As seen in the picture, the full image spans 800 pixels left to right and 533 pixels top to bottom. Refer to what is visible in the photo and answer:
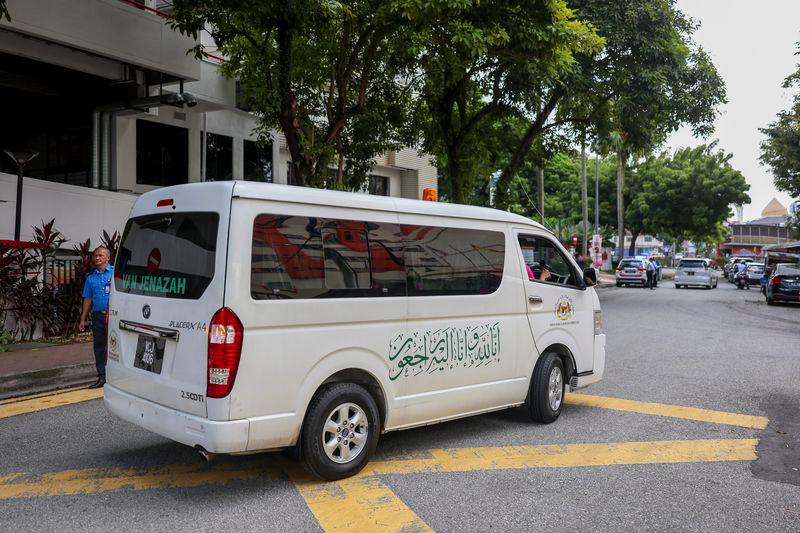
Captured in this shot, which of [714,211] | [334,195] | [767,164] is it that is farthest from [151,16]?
[714,211]

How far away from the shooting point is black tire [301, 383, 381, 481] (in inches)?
179

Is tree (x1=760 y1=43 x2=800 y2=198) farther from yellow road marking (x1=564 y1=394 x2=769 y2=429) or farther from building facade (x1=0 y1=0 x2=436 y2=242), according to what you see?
yellow road marking (x1=564 y1=394 x2=769 y2=429)

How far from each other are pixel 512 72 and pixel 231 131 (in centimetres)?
853

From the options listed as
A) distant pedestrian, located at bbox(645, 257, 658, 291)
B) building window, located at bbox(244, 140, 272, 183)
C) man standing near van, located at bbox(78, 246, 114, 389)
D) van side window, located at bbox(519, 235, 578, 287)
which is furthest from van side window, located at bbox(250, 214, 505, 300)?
distant pedestrian, located at bbox(645, 257, 658, 291)

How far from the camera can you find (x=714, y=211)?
152 feet

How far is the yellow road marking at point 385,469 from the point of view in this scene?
178 inches

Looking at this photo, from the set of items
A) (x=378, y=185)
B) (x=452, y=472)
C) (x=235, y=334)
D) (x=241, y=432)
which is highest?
(x=378, y=185)

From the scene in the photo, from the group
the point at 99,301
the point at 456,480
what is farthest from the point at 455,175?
the point at 456,480

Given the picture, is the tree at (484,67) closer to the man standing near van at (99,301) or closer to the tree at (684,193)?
the man standing near van at (99,301)

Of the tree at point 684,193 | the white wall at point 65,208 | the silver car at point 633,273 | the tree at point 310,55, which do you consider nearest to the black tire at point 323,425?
the tree at point 310,55

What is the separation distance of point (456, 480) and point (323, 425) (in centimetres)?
107

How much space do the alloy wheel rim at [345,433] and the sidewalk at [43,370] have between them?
16.7 feet

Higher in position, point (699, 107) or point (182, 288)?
point (699, 107)

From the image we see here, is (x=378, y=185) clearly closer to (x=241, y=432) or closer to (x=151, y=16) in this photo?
(x=151, y=16)
